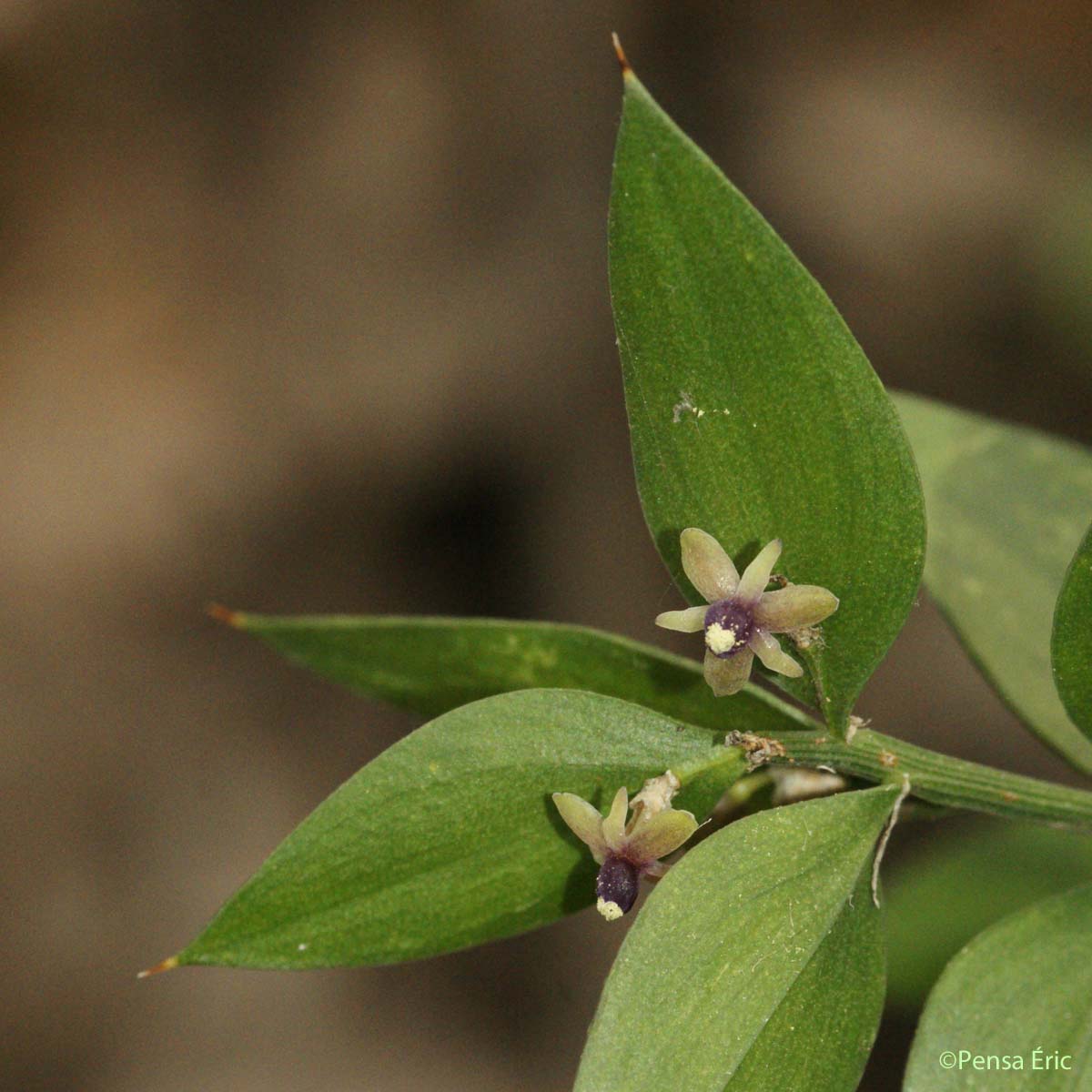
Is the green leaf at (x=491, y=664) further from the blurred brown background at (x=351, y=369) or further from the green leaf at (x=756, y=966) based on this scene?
the blurred brown background at (x=351, y=369)

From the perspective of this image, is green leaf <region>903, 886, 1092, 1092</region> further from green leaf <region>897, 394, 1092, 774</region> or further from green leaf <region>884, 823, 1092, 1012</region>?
green leaf <region>884, 823, 1092, 1012</region>

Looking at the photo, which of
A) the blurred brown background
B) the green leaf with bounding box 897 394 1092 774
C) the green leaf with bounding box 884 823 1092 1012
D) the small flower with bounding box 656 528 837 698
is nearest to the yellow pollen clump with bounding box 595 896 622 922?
the small flower with bounding box 656 528 837 698

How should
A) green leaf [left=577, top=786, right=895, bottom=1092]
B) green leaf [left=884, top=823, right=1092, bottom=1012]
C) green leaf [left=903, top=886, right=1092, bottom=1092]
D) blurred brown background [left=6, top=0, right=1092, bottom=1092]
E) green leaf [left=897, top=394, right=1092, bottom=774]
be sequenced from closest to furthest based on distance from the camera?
1. green leaf [left=577, top=786, right=895, bottom=1092]
2. green leaf [left=903, top=886, right=1092, bottom=1092]
3. green leaf [left=897, top=394, right=1092, bottom=774]
4. green leaf [left=884, top=823, right=1092, bottom=1012]
5. blurred brown background [left=6, top=0, right=1092, bottom=1092]

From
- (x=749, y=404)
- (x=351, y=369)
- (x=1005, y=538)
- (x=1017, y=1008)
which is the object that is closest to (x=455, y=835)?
(x=749, y=404)

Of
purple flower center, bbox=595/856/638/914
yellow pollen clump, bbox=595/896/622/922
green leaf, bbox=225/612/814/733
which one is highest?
green leaf, bbox=225/612/814/733

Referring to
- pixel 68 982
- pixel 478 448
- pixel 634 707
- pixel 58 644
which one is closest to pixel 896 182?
pixel 478 448

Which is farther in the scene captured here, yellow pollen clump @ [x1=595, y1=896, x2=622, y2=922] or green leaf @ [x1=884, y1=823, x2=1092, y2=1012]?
green leaf @ [x1=884, y1=823, x2=1092, y2=1012]

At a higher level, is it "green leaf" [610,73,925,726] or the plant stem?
"green leaf" [610,73,925,726]
